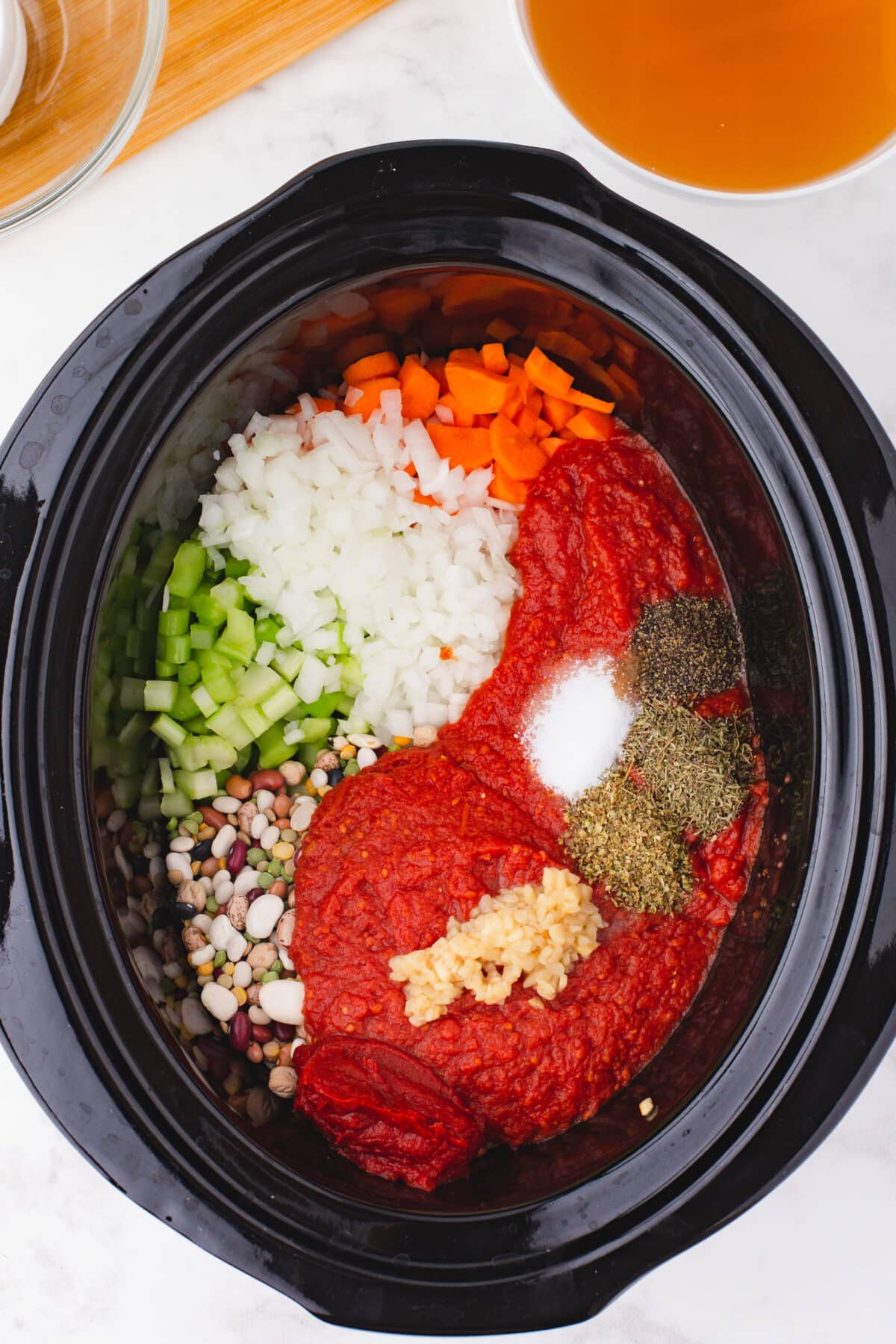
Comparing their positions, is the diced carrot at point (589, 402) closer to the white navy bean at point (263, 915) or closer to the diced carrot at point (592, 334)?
the diced carrot at point (592, 334)

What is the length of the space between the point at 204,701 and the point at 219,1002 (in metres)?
Result: 0.59

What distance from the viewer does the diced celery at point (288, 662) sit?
2188 mm

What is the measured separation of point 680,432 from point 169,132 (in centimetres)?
118

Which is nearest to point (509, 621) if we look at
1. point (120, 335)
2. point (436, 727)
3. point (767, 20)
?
point (436, 727)

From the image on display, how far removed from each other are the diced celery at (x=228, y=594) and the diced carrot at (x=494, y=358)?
0.67 metres

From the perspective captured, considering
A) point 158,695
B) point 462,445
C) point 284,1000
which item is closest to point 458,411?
point 462,445

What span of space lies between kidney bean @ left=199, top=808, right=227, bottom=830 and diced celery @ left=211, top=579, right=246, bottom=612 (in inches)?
16.1

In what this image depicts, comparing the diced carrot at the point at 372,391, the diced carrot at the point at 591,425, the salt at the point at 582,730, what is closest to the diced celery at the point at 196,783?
the salt at the point at 582,730

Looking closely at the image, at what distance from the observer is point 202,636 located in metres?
2.15

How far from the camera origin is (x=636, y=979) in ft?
6.59

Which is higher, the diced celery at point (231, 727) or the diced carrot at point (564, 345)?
the diced carrot at point (564, 345)

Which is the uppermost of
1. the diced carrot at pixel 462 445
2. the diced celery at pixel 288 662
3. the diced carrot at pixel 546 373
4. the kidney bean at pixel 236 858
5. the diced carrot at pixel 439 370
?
the diced carrot at pixel 439 370

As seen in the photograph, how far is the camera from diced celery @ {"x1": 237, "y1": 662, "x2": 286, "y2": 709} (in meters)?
2.16

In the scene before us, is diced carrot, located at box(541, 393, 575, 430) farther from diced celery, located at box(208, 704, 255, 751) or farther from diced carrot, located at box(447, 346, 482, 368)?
diced celery, located at box(208, 704, 255, 751)
